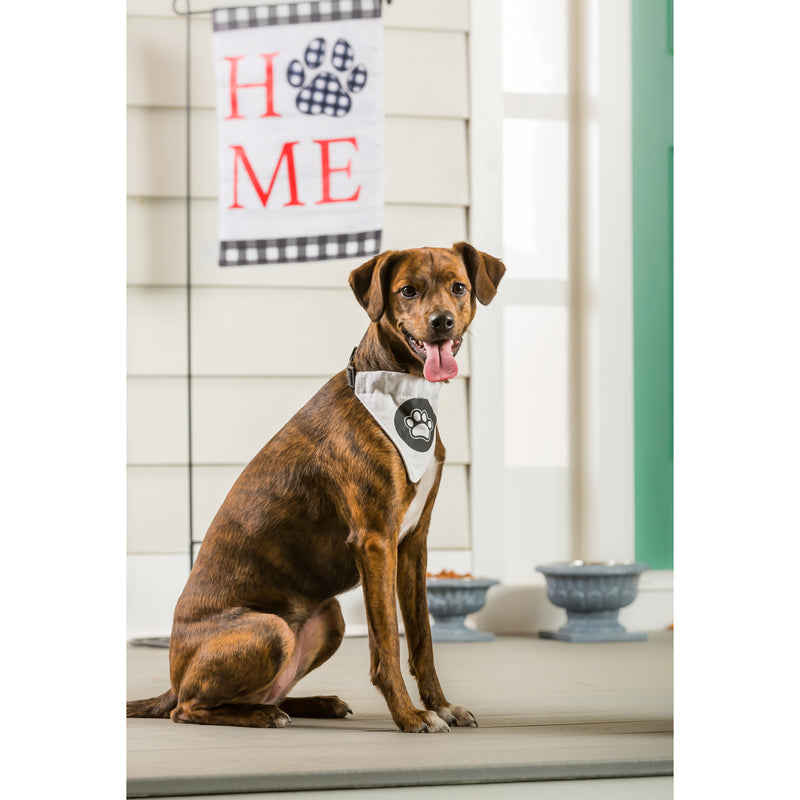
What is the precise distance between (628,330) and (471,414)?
0.49 meters

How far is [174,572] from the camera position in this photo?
2328 millimetres

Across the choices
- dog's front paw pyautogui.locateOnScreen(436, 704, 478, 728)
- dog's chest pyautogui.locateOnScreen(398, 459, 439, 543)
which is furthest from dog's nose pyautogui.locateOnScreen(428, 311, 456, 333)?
dog's front paw pyautogui.locateOnScreen(436, 704, 478, 728)

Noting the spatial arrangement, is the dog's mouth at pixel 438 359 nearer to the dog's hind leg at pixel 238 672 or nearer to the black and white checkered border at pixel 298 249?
the dog's hind leg at pixel 238 672

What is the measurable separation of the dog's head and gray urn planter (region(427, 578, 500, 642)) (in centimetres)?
122

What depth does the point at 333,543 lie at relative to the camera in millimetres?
1633

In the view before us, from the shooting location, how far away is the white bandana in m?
1.58

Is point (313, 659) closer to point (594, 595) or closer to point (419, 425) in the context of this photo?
→ point (419, 425)

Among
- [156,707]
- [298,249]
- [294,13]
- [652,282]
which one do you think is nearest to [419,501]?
[156,707]

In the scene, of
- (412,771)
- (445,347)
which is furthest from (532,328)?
(412,771)

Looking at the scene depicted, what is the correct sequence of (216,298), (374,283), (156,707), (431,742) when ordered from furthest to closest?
(216,298) → (156,707) → (374,283) → (431,742)

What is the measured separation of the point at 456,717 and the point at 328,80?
1.45 metres

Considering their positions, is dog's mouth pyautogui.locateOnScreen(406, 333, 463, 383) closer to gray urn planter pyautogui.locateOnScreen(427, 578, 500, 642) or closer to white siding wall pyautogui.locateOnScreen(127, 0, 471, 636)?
white siding wall pyautogui.locateOnScreen(127, 0, 471, 636)
